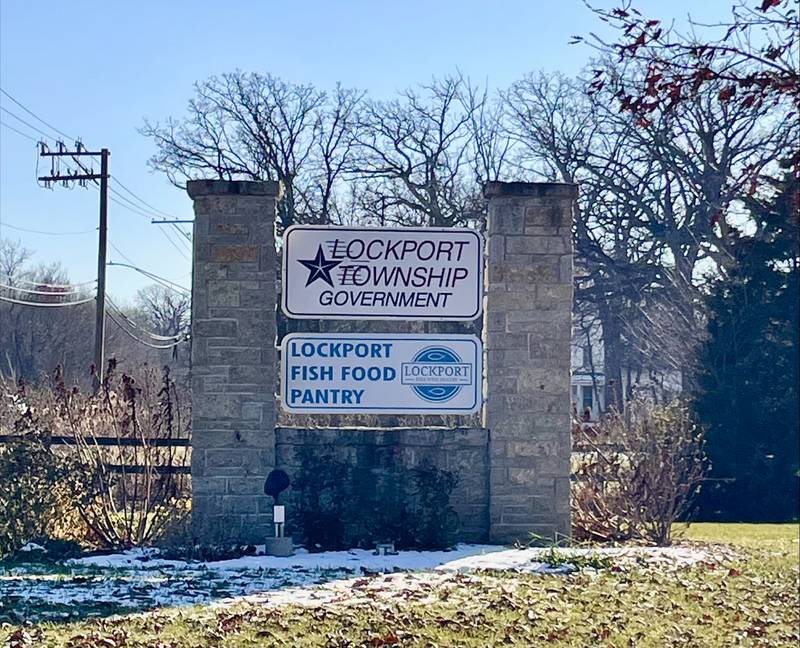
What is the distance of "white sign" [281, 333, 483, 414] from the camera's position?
11719 mm

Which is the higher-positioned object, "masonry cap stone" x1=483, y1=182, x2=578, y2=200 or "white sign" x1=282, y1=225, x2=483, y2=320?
"masonry cap stone" x1=483, y1=182, x2=578, y2=200

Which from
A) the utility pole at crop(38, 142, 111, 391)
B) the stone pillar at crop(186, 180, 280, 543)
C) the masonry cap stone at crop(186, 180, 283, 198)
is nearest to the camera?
the stone pillar at crop(186, 180, 280, 543)

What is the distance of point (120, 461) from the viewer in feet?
39.4

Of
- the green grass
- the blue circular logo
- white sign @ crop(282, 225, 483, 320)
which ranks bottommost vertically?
the green grass

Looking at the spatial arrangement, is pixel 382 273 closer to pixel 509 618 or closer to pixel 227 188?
pixel 227 188

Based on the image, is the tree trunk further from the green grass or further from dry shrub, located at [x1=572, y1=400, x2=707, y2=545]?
the green grass

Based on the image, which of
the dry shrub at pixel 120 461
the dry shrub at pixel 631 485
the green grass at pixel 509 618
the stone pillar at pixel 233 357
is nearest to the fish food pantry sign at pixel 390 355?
the stone pillar at pixel 233 357

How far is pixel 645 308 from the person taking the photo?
116 feet

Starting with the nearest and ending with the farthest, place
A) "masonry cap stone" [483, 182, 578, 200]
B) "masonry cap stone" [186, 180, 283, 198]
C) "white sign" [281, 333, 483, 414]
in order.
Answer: "masonry cap stone" [186, 180, 283, 198] → "white sign" [281, 333, 483, 414] → "masonry cap stone" [483, 182, 578, 200]

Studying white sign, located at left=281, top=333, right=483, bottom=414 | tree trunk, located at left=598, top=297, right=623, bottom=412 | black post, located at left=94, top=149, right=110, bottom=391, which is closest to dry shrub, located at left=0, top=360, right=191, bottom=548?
white sign, located at left=281, top=333, right=483, bottom=414

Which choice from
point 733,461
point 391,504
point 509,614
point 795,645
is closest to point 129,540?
point 391,504

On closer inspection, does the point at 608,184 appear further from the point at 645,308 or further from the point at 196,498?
the point at 196,498

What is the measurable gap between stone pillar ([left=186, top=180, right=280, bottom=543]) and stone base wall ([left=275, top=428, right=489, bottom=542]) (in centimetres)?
27

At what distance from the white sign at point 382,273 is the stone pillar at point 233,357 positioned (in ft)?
1.18
